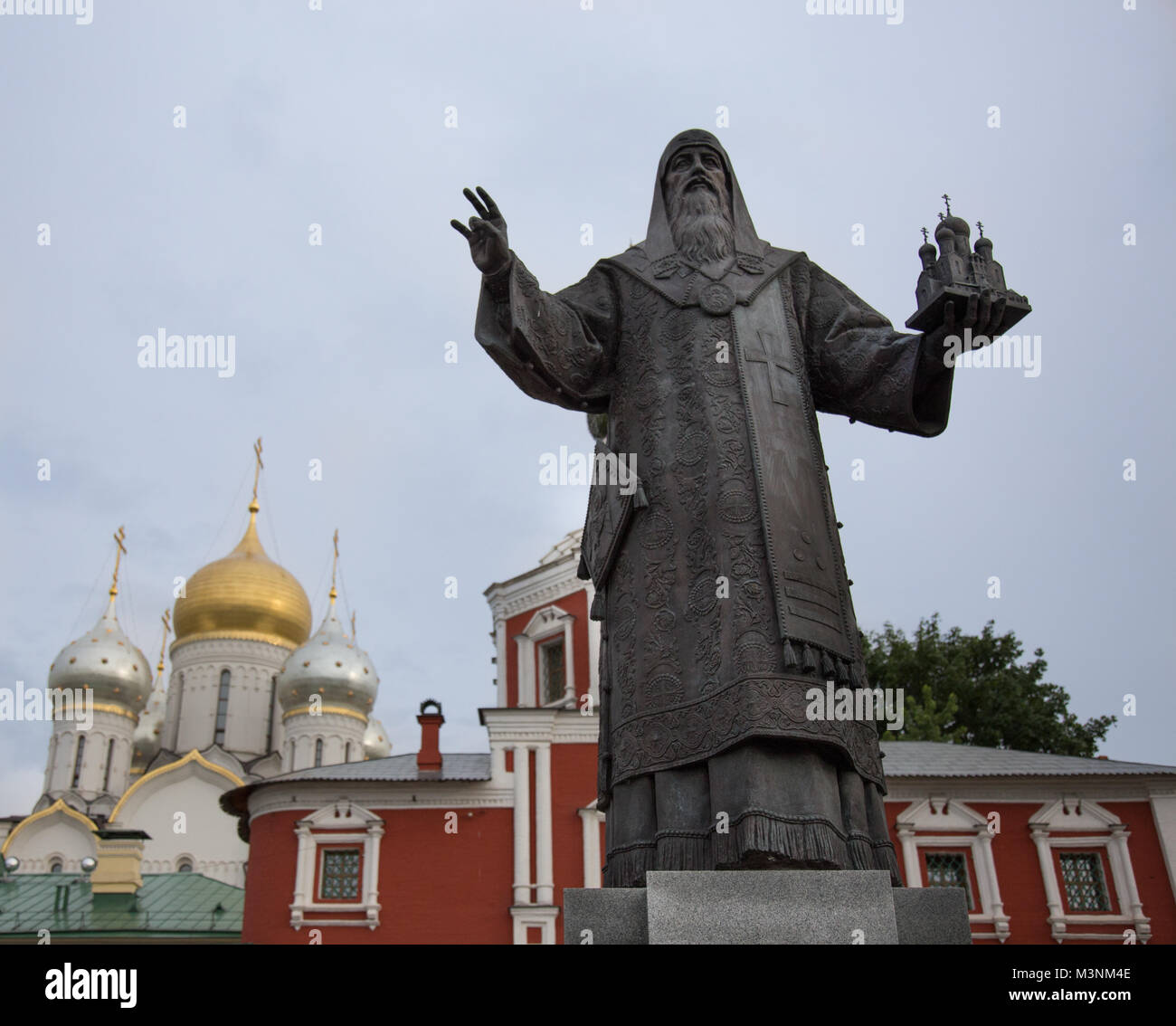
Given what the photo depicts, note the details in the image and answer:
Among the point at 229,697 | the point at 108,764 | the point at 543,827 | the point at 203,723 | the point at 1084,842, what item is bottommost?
the point at 1084,842

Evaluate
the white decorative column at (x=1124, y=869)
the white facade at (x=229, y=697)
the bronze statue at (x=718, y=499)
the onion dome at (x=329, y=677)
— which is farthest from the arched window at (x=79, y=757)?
the bronze statue at (x=718, y=499)

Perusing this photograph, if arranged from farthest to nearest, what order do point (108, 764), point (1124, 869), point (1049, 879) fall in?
point (108, 764) < point (1124, 869) < point (1049, 879)

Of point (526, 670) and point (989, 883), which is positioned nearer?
point (989, 883)

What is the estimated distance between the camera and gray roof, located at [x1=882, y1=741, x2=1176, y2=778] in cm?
2231

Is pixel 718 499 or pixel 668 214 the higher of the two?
pixel 668 214

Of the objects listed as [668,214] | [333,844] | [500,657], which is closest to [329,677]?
[500,657]

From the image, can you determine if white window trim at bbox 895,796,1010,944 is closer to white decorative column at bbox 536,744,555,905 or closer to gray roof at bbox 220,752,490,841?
white decorative column at bbox 536,744,555,905

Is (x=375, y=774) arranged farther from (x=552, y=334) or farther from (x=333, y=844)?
(x=552, y=334)

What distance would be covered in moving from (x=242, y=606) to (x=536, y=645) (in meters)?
21.7

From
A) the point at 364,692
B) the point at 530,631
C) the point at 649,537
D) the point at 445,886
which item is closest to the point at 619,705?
the point at 649,537

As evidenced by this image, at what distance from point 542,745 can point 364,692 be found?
19.6 meters

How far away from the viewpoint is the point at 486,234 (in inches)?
172

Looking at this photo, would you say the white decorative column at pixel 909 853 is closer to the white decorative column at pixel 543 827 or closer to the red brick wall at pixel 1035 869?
the red brick wall at pixel 1035 869
